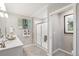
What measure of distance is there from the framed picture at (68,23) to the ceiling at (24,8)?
435 millimetres

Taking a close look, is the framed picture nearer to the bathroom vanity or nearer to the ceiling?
the ceiling

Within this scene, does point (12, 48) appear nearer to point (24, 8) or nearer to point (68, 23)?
point (24, 8)

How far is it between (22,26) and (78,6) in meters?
1.00

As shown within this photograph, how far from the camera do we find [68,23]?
164 cm

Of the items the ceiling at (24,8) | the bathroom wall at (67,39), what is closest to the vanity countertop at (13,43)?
the ceiling at (24,8)

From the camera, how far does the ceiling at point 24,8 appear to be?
5.11 ft

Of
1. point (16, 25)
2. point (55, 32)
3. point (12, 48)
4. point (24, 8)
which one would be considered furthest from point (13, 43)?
point (55, 32)

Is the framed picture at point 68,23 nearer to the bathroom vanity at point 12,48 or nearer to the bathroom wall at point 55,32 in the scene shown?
the bathroom wall at point 55,32

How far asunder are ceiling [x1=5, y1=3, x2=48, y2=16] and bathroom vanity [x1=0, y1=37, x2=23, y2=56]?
45cm

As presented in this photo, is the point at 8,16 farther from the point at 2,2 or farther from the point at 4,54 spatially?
the point at 4,54

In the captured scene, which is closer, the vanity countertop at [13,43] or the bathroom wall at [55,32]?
the vanity countertop at [13,43]

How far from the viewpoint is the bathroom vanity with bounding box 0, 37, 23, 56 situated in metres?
1.51

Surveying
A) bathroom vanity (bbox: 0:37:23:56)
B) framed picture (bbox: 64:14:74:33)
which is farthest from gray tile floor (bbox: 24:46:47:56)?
framed picture (bbox: 64:14:74:33)

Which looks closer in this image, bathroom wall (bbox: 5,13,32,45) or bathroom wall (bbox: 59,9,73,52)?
bathroom wall (bbox: 5,13,32,45)
